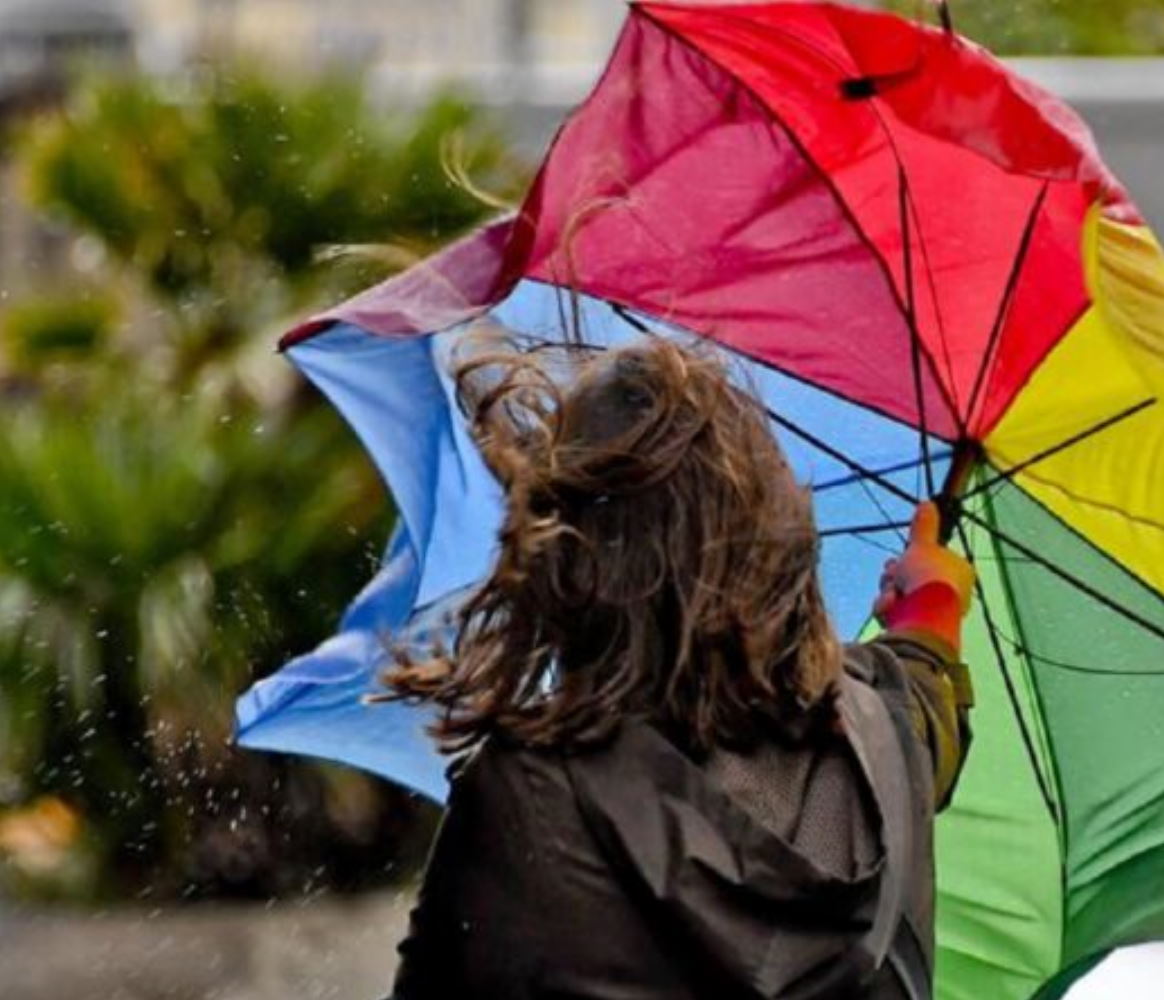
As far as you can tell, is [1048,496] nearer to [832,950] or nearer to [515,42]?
[832,950]

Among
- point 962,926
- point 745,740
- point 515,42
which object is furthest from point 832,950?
point 515,42

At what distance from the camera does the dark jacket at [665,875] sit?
2.60 metres

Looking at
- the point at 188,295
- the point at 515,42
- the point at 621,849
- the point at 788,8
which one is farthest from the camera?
the point at 515,42

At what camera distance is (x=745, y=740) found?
8.73 ft

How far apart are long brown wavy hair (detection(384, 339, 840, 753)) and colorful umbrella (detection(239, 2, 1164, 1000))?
2.92 ft

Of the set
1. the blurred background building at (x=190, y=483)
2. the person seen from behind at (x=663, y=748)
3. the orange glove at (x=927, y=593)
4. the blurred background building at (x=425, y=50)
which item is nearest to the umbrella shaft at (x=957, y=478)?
the orange glove at (x=927, y=593)

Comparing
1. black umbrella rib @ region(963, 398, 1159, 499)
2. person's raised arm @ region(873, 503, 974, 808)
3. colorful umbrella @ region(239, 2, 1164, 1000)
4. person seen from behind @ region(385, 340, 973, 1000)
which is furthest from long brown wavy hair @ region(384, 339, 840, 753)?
black umbrella rib @ region(963, 398, 1159, 499)

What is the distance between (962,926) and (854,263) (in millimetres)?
786

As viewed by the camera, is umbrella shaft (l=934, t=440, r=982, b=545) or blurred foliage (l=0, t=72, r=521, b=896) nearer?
umbrella shaft (l=934, t=440, r=982, b=545)

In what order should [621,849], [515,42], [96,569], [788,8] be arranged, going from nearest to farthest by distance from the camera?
[621,849], [788,8], [96,569], [515,42]

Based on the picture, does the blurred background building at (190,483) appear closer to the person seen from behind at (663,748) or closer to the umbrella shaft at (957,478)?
the umbrella shaft at (957,478)

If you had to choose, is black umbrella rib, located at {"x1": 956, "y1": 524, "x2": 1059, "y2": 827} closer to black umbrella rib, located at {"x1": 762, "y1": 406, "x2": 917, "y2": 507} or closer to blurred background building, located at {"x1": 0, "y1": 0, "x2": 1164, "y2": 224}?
black umbrella rib, located at {"x1": 762, "y1": 406, "x2": 917, "y2": 507}

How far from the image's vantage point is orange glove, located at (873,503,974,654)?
10.1 feet

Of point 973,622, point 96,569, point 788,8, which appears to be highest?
point 788,8
